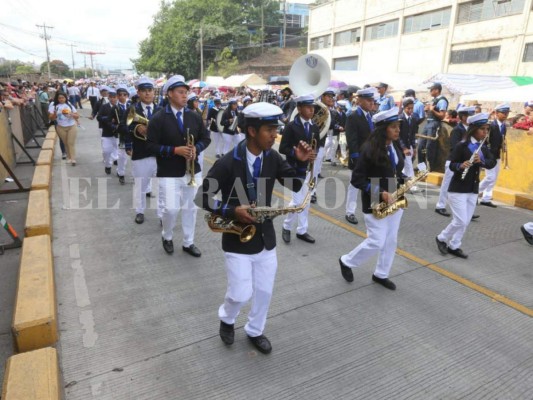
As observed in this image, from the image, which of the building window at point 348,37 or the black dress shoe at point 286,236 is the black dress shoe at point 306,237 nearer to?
the black dress shoe at point 286,236

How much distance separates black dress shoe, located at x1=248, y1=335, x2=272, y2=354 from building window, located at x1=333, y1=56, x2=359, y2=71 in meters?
37.3

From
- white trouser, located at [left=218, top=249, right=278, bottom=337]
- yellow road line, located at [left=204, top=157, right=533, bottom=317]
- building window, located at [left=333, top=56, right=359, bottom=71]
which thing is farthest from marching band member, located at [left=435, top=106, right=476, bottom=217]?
building window, located at [left=333, top=56, right=359, bottom=71]

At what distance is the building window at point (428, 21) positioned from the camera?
27.3m

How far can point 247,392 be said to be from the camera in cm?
295

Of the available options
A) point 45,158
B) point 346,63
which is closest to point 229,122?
point 45,158

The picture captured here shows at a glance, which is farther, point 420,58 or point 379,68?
point 379,68

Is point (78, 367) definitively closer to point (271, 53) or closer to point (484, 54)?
point (484, 54)

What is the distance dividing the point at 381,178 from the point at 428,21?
2944 cm

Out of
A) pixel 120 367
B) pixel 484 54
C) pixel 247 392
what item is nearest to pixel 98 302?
pixel 120 367

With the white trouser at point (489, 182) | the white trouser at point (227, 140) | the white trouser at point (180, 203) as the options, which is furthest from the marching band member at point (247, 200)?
the white trouser at point (227, 140)

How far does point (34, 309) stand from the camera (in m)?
3.44

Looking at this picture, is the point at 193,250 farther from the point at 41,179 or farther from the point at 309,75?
the point at 41,179

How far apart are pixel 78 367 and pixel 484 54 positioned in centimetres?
2830

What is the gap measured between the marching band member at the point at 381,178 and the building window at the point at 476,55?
2459cm
